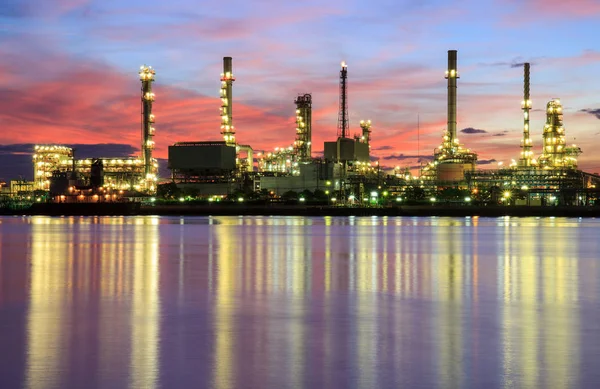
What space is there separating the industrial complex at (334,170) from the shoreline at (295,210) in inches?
87.3

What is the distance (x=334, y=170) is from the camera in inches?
4665

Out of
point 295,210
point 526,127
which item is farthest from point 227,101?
point 526,127

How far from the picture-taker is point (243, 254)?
33.9 m

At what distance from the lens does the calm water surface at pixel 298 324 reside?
9977 millimetres

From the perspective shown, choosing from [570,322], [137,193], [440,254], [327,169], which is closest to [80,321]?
[570,322]

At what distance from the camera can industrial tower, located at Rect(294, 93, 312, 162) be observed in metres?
121

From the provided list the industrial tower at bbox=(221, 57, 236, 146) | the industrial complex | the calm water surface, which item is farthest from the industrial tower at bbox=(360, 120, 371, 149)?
the calm water surface

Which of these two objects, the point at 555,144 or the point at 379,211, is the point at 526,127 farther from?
the point at 379,211

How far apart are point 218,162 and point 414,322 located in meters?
109

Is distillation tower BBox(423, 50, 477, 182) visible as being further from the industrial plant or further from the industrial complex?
the industrial plant

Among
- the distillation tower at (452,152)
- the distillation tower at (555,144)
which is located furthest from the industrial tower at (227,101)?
the distillation tower at (555,144)

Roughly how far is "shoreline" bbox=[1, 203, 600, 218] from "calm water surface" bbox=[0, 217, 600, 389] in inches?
3414

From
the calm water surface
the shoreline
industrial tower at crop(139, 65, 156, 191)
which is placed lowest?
the calm water surface

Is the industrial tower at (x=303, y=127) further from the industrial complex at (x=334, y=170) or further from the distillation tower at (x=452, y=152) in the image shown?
the distillation tower at (x=452, y=152)
